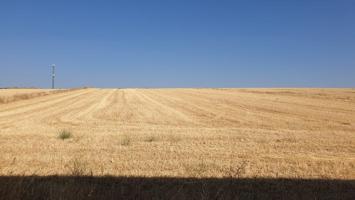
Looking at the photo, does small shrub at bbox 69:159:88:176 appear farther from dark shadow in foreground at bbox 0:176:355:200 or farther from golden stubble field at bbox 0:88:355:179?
dark shadow in foreground at bbox 0:176:355:200

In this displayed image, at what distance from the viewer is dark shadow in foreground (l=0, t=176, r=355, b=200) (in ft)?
19.7

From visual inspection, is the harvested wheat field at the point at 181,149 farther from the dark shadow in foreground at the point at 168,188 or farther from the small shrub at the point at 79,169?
the dark shadow in foreground at the point at 168,188

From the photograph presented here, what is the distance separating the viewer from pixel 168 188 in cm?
737

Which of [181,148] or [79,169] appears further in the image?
[181,148]

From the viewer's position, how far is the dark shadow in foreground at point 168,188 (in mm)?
6008

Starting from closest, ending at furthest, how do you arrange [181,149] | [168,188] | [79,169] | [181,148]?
[168,188]
[79,169]
[181,149]
[181,148]

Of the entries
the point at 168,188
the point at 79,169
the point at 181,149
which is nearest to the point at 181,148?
the point at 181,149

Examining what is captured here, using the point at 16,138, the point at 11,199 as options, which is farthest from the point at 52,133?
the point at 11,199

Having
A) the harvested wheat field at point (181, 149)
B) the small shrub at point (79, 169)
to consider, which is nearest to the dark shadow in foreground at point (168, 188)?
the small shrub at point (79, 169)

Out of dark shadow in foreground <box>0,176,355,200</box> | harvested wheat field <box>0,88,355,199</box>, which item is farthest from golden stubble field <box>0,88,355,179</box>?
dark shadow in foreground <box>0,176,355,200</box>

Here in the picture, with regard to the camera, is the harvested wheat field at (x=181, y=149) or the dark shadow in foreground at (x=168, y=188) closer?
the dark shadow in foreground at (x=168, y=188)

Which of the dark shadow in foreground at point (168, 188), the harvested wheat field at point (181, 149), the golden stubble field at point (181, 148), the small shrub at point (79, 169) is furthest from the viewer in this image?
the golden stubble field at point (181, 148)

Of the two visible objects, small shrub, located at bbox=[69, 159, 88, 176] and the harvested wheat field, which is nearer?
small shrub, located at bbox=[69, 159, 88, 176]

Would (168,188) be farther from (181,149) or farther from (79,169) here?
(181,149)
